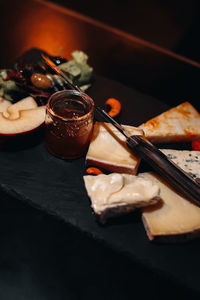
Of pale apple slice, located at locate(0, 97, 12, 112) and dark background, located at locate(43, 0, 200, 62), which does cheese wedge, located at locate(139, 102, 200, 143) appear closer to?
pale apple slice, located at locate(0, 97, 12, 112)

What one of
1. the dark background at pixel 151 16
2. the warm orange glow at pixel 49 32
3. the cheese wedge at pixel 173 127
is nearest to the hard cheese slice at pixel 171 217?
the cheese wedge at pixel 173 127

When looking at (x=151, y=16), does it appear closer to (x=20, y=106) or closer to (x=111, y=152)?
(x=20, y=106)

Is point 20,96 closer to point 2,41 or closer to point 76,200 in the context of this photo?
point 76,200

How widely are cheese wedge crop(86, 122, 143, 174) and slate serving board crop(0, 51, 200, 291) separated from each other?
0.12 metres

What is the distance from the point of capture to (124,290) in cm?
159

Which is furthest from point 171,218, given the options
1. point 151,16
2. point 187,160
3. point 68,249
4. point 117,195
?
point 151,16

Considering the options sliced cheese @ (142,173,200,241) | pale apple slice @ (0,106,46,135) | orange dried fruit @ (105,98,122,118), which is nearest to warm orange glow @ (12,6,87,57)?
orange dried fruit @ (105,98,122,118)

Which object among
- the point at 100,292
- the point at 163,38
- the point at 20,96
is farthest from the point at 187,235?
the point at 163,38

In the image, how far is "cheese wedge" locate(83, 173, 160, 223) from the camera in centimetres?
150

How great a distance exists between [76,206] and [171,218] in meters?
0.48

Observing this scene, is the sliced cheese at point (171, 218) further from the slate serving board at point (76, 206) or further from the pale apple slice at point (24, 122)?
the pale apple slice at point (24, 122)

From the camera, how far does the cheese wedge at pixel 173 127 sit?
2.01m

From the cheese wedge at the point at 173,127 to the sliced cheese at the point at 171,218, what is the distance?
1.45 feet

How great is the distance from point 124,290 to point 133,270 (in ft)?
0.34
